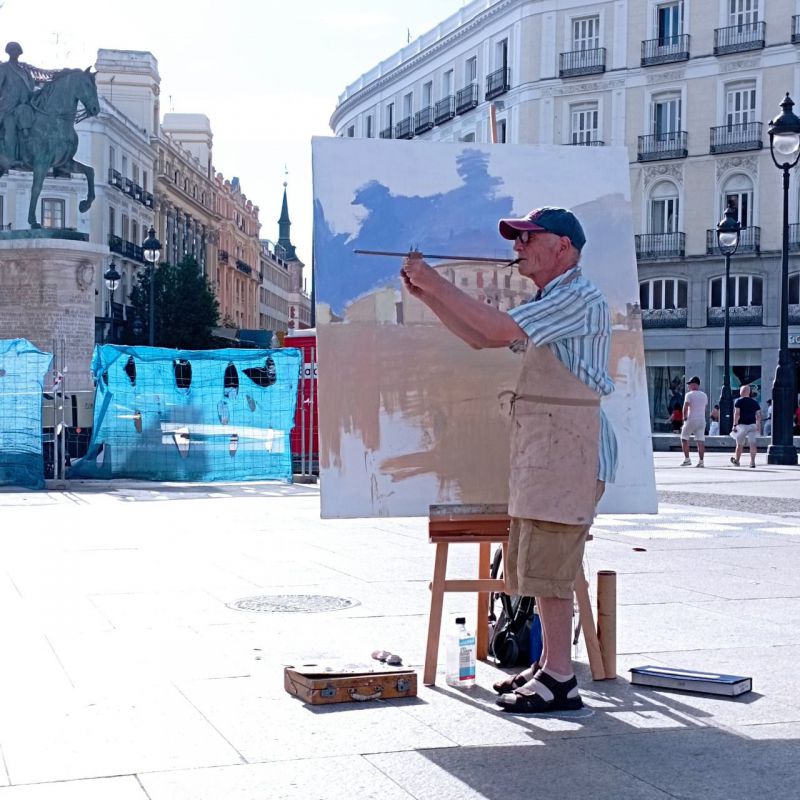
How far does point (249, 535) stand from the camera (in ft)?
35.7

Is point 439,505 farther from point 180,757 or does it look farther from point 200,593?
point 200,593

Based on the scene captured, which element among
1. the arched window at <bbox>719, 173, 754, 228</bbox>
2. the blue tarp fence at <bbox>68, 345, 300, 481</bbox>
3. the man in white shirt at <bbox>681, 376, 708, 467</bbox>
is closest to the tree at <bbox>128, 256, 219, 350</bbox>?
the arched window at <bbox>719, 173, 754, 228</bbox>

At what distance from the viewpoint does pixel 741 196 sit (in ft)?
153

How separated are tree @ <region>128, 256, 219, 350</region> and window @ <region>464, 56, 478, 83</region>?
2034cm

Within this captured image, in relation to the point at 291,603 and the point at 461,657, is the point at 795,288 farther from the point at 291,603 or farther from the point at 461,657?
the point at 461,657

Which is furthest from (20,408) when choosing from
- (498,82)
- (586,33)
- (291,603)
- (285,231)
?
(285,231)

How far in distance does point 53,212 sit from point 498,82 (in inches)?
907

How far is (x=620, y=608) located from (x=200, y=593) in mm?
2273

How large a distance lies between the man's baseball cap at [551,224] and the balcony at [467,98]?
49.5 meters

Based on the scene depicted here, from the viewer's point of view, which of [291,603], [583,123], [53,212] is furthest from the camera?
[53,212]

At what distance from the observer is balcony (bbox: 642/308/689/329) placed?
47.4 metres

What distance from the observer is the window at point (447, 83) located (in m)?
55.6

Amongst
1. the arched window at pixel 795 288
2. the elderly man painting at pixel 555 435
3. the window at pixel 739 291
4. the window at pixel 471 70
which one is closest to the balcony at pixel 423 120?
the window at pixel 471 70

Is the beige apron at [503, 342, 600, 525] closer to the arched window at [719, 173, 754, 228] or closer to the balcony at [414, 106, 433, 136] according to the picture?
the arched window at [719, 173, 754, 228]
